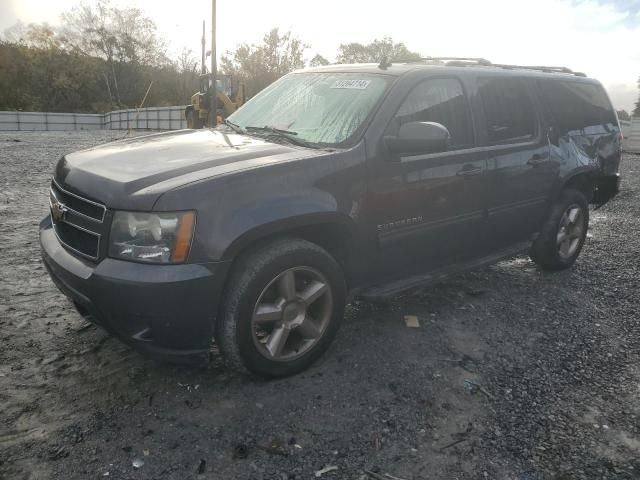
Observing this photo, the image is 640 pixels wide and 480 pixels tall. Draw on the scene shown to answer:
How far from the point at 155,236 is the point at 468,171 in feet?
7.50

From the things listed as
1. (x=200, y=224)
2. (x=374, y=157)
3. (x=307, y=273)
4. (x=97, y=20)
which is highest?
(x=97, y=20)

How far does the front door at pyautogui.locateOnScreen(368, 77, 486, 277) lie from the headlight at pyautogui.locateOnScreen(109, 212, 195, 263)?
3.92ft

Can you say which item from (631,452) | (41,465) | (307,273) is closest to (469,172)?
(307,273)

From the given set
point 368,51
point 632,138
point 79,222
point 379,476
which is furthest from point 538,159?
point 368,51

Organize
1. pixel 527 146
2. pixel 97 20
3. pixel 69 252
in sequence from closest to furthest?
pixel 69 252 < pixel 527 146 < pixel 97 20

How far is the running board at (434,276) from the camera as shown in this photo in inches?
133

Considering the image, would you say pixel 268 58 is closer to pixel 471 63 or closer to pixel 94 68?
pixel 94 68

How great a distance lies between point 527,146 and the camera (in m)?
4.30

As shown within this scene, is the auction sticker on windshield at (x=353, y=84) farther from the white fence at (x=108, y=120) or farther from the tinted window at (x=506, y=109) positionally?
the white fence at (x=108, y=120)

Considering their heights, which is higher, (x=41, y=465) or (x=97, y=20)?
(x=97, y=20)

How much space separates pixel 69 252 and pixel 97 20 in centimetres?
4216

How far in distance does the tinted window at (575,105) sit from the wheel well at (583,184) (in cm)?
45

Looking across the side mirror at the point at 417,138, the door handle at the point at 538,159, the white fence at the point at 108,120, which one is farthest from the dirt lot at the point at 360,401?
the white fence at the point at 108,120

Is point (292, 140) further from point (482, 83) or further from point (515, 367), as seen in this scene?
point (515, 367)
